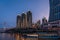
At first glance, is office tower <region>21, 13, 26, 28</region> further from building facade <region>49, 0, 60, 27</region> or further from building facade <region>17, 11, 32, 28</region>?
building facade <region>49, 0, 60, 27</region>

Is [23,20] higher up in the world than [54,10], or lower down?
lower down

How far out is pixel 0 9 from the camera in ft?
9.95

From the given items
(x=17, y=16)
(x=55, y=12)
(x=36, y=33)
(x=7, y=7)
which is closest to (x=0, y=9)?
(x=7, y=7)

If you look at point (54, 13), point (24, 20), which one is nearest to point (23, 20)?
point (24, 20)

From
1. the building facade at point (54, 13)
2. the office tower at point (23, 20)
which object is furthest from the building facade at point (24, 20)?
the building facade at point (54, 13)

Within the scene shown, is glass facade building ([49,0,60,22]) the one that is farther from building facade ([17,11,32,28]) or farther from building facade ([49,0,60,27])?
building facade ([17,11,32,28])

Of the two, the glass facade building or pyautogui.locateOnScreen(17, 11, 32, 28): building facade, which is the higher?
the glass facade building

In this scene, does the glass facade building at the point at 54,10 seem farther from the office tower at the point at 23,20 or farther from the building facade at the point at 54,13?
the office tower at the point at 23,20

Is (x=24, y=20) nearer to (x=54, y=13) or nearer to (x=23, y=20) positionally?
(x=23, y=20)

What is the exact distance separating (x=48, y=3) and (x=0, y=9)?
2.96 ft

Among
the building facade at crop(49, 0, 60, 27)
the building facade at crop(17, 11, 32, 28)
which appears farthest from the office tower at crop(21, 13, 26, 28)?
the building facade at crop(49, 0, 60, 27)

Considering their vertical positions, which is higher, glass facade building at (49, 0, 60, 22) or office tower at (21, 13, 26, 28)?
glass facade building at (49, 0, 60, 22)

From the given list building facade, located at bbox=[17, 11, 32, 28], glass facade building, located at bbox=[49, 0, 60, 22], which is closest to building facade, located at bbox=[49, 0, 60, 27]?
glass facade building, located at bbox=[49, 0, 60, 22]

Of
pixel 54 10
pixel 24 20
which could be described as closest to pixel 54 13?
pixel 54 10
